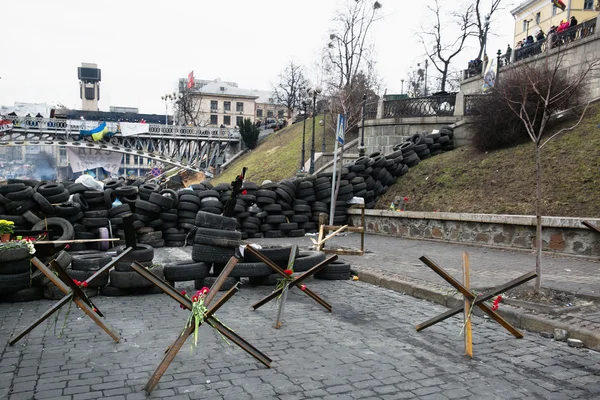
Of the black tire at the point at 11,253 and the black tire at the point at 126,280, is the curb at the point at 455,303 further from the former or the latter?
the black tire at the point at 11,253

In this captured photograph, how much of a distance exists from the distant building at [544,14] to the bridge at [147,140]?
3662cm

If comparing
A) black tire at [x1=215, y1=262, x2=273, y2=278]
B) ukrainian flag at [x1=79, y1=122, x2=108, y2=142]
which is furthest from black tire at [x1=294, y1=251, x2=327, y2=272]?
ukrainian flag at [x1=79, y1=122, x2=108, y2=142]

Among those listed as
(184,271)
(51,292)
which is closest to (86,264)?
(51,292)

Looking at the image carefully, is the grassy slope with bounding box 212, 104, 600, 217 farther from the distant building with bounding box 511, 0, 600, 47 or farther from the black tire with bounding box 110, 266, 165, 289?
the distant building with bounding box 511, 0, 600, 47

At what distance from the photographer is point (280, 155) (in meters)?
40.9

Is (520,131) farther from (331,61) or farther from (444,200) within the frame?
(331,61)

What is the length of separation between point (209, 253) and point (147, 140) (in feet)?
159

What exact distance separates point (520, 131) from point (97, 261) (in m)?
13.5

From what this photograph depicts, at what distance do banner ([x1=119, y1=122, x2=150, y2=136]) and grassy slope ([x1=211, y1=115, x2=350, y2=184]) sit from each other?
10.2 m

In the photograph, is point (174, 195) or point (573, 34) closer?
point (174, 195)

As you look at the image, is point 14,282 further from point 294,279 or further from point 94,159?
point 94,159

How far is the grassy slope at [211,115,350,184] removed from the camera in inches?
1395

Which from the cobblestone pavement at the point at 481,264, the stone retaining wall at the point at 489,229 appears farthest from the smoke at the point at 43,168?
the cobblestone pavement at the point at 481,264

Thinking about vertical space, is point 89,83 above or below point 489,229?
above
